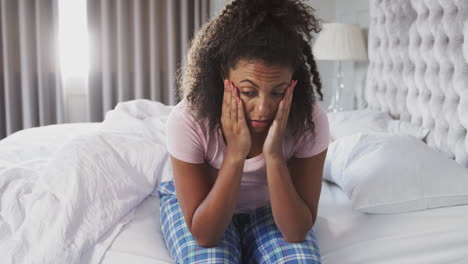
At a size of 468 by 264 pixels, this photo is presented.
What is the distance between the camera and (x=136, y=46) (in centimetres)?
337

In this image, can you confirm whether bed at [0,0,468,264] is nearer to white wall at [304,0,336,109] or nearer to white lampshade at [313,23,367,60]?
white lampshade at [313,23,367,60]

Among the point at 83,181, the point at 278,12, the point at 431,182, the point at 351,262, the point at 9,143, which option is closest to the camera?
the point at 278,12

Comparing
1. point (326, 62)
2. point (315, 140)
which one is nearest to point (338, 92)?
point (326, 62)

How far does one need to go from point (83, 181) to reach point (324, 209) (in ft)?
2.55

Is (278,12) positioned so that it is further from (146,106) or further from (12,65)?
Answer: (12,65)

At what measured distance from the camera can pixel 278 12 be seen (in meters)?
1.00

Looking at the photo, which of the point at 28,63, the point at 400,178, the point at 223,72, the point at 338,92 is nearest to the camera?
the point at 223,72

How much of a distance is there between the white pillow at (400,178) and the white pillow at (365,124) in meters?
0.48

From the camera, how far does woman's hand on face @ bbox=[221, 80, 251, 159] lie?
3.28 ft

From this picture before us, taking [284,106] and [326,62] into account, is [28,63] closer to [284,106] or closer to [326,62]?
[326,62]

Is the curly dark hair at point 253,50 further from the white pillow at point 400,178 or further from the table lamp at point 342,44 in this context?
the table lamp at point 342,44

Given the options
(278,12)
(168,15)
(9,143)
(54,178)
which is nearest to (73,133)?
(9,143)

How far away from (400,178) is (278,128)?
1.86ft

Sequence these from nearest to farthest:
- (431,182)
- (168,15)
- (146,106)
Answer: (431,182)
(146,106)
(168,15)
